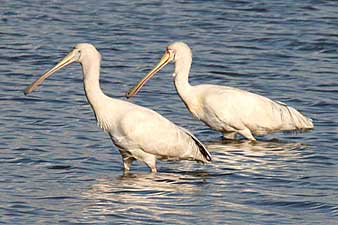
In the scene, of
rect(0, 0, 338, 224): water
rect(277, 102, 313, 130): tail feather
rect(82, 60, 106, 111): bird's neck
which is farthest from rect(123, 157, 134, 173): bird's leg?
rect(277, 102, 313, 130): tail feather

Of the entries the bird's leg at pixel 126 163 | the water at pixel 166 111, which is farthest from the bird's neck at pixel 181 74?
the bird's leg at pixel 126 163

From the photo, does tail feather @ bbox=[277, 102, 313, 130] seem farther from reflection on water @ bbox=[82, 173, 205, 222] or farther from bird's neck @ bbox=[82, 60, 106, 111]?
bird's neck @ bbox=[82, 60, 106, 111]

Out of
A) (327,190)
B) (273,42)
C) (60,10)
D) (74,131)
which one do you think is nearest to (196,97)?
(74,131)

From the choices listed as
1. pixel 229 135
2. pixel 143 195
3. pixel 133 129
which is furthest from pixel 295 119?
pixel 143 195

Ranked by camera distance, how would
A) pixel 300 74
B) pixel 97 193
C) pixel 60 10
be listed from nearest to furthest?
pixel 97 193, pixel 300 74, pixel 60 10

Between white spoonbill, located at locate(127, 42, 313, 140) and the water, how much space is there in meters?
0.23

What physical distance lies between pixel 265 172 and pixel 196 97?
6.88 feet

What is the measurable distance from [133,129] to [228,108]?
2382 mm

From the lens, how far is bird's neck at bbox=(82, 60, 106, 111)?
42.5 feet

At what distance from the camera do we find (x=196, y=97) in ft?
49.5

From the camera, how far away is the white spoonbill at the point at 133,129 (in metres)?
12.8

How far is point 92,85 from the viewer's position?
13.1 metres

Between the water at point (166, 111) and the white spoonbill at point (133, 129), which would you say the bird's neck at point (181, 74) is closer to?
the water at point (166, 111)

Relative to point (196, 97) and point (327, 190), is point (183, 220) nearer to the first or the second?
point (327, 190)
